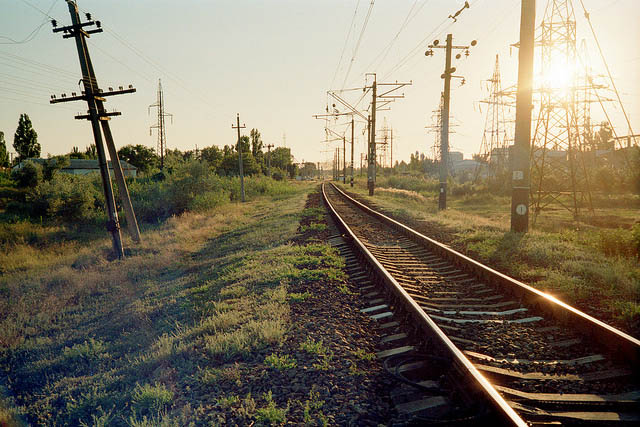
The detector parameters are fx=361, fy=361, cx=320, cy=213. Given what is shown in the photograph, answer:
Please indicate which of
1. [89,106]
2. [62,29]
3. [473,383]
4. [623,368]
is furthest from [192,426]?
[62,29]

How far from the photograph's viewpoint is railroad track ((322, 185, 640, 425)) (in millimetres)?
2947

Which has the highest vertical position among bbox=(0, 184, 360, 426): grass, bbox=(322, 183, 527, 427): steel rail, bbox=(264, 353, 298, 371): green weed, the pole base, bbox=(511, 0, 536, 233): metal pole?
bbox=(511, 0, 536, 233): metal pole

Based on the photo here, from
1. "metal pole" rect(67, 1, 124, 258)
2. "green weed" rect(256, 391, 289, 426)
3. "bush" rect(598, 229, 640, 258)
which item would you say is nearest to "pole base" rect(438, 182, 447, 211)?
"bush" rect(598, 229, 640, 258)

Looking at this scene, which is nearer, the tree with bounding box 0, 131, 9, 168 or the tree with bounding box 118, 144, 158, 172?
the tree with bounding box 0, 131, 9, 168

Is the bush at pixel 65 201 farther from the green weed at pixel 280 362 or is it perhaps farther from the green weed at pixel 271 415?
the green weed at pixel 271 415

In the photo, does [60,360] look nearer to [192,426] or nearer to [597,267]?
[192,426]

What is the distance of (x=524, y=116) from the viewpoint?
10.8m

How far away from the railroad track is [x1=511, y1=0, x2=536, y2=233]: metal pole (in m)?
5.36

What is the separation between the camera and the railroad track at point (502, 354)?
295 centimetres

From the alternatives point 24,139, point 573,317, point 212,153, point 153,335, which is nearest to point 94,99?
point 153,335

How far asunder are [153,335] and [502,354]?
497 centimetres

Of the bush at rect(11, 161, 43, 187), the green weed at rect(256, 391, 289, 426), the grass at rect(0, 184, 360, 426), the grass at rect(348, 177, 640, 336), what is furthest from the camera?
the bush at rect(11, 161, 43, 187)

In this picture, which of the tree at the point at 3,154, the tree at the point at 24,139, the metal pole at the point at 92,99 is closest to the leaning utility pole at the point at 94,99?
the metal pole at the point at 92,99

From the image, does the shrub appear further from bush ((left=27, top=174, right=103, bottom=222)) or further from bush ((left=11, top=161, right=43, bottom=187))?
bush ((left=11, top=161, right=43, bottom=187))
